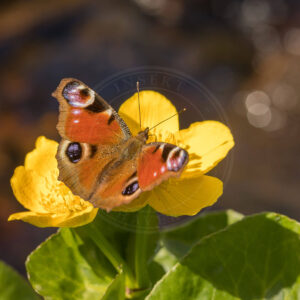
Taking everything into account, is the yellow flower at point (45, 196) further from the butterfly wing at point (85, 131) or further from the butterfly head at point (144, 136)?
the butterfly head at point (144, 136)

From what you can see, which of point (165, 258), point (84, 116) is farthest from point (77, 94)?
point (165, 258)

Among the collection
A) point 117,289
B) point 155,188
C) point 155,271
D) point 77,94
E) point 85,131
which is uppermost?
point 77,94

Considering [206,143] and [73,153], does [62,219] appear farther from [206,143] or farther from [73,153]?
[206,143]

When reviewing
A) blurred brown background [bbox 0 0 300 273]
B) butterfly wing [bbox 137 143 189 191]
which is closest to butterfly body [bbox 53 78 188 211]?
butterfly wing [bbox 137 143 189 191]

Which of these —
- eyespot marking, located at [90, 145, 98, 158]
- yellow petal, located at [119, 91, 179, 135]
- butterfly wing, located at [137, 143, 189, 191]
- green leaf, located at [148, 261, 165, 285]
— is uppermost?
yellow petal, located at [119, 91, 179, 135]

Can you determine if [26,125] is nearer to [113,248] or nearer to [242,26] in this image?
[242,26]

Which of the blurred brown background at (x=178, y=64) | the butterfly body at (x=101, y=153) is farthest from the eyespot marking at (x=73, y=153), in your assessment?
the blurred brown background at (x=178, y=64)

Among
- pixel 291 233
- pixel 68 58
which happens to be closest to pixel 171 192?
pixel 291 233
